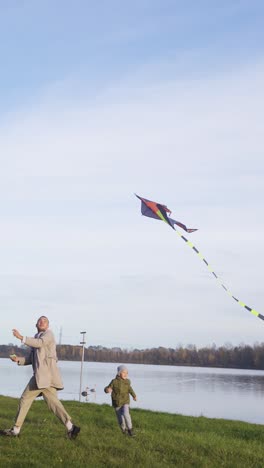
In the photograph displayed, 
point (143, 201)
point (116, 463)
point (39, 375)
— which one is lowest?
point (116, 463)

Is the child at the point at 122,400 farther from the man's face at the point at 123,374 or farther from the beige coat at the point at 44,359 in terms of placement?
the beige coat at the point at 44,359

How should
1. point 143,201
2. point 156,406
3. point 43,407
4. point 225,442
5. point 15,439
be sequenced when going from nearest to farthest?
1. point 15,439
2. point 225,442
3. point 143,201
4. point 43,407
5. point 156,406

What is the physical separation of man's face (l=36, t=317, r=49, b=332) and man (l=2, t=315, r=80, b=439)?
70mm

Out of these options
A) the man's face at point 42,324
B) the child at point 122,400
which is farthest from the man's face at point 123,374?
the man's face at point 42,324

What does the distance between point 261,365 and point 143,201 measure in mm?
143549

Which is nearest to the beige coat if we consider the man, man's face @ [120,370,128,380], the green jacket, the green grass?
the man

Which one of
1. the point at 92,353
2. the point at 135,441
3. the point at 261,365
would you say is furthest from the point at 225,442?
the point at 92,353

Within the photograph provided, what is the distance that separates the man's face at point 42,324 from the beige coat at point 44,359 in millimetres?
76

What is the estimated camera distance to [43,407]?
1870 centimetres

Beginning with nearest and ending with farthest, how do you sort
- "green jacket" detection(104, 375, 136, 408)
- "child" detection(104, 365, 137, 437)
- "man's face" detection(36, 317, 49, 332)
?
"man's face" detection(36, 317, 49, 332)
"child" detection(104, 365, 137, 437)
"green jacket" detection(104, 375, 136, 408)

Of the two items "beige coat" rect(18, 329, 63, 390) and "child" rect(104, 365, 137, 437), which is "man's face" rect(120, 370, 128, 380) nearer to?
"child" rect(104, 365, 137, 437)

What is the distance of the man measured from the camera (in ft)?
37.3

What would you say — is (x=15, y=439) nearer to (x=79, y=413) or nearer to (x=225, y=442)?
(x=225, y=442)

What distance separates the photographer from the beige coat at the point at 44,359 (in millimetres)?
11375
